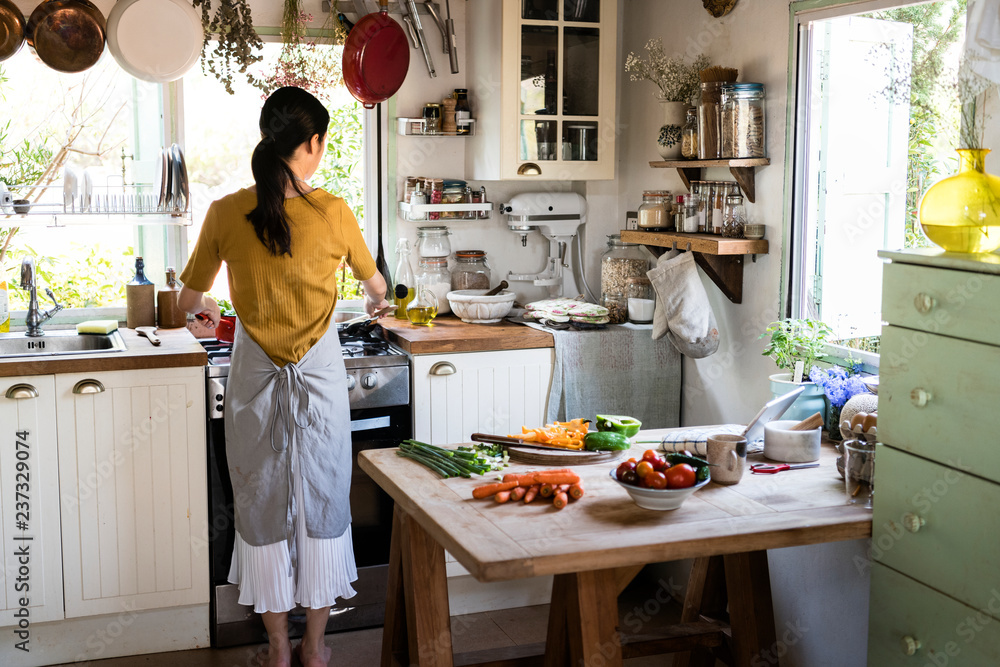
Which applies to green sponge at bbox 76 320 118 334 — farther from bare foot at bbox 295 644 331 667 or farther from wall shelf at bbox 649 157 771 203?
wall shelf at bbox 649 157 771 203

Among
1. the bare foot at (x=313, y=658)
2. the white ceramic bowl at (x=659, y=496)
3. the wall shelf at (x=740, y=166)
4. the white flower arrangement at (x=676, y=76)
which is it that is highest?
the white flower arrangement at (x=676, y=76)

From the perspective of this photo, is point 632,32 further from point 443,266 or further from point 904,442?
point 904,442

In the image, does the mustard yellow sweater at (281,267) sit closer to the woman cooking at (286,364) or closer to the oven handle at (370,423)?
the woman cooking at (286,364)

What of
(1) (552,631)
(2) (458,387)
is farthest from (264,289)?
(1) (552,631)

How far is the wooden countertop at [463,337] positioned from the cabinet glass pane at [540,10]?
1180mm

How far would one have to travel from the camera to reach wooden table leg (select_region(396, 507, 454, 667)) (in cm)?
239

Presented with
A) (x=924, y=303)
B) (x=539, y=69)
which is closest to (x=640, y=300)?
(x=539, y=69)

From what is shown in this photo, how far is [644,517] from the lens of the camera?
221 centimetres

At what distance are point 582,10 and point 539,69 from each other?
290 millimetres

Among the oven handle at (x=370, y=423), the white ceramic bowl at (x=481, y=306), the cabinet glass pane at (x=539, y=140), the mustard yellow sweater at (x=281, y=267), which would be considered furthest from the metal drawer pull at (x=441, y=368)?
the cabinet glass pane at (x=539, y=140)

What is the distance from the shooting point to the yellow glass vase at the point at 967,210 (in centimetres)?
216

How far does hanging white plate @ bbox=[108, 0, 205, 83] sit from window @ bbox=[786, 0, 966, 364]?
2069 mm

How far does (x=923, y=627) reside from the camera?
Answer: 2.24 meters

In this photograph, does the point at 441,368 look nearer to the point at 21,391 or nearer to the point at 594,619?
the point at 21,391
